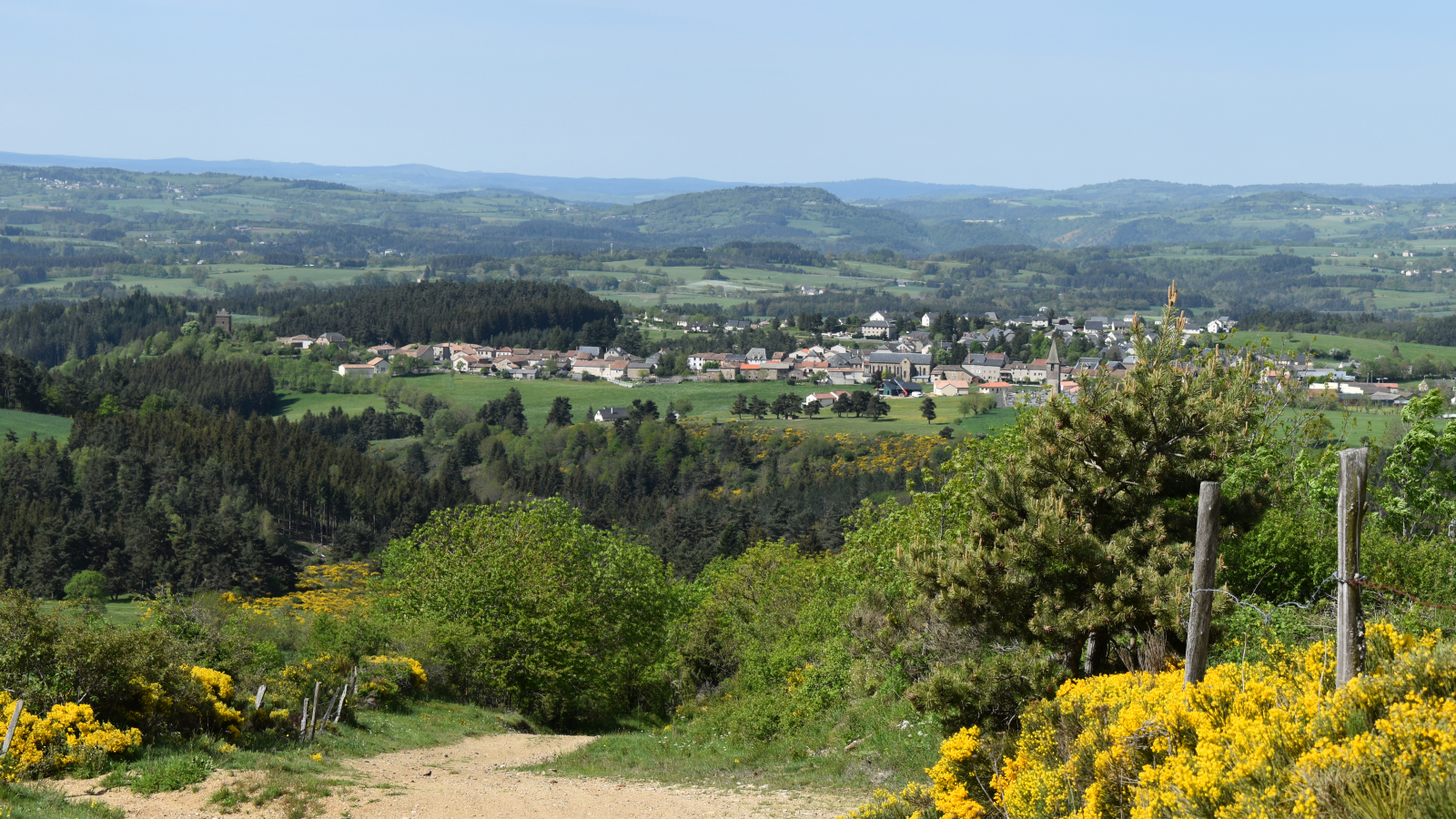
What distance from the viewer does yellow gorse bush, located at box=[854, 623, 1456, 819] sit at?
707 cm

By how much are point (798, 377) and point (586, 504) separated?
253 feet

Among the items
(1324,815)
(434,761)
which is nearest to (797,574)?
(434,761)

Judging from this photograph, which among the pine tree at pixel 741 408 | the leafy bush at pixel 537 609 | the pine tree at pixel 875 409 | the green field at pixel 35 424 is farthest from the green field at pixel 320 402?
the leafy bush at pixel 537 609

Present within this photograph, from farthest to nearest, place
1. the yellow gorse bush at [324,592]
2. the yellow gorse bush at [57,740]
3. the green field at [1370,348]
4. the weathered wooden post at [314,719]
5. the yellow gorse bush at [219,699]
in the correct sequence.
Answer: the green field at [1370,348] → the yellow gorse bush at [324,592] → the weathered wooden post at [314,719] → the yellow gorse bush at [219,699] → the yellow gorse bush at [57,740]

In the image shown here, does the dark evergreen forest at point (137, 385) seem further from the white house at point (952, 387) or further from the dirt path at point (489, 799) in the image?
the dirt path at point (489, 799)

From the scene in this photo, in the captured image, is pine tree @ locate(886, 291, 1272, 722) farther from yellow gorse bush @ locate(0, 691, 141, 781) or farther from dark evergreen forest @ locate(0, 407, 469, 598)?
dark evergreen forest @ locate(0, 407, 469, 598)

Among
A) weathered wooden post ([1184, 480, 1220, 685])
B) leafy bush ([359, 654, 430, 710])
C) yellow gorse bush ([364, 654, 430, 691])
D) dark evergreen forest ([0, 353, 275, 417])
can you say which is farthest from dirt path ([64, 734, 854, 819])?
dark evergreen forest ([0, 353, 275, 417])

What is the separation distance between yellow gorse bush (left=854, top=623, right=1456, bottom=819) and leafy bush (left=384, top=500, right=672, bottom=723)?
20353 millimetres

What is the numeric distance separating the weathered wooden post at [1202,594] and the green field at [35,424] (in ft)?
398

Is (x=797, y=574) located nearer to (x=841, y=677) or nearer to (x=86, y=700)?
(x=841, y=677)

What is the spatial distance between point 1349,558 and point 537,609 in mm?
25629

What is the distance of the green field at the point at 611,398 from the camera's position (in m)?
143

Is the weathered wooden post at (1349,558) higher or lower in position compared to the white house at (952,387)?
higher

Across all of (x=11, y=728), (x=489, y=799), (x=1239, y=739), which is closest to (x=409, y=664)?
(x=489, y=799)
